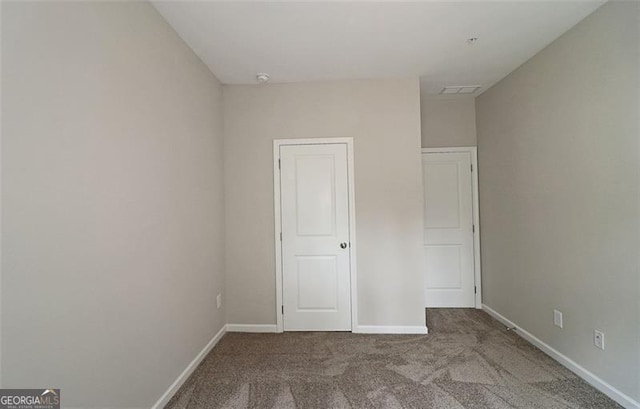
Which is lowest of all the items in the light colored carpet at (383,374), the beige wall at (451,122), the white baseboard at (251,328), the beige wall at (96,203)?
the light colored carpet at (383,374)

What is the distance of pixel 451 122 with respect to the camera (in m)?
3.53

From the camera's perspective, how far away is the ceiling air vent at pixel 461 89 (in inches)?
124

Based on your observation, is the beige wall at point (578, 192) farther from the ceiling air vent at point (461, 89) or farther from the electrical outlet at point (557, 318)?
the ceiling air vent at point (461, 89)

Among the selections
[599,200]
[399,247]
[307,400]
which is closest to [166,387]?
[307,400]

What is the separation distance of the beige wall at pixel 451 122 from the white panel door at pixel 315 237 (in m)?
1.43

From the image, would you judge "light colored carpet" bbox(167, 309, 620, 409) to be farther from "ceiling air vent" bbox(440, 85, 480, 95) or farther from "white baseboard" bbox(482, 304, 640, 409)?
"ceiling air vent" bbox(440, 85, 480, 95)

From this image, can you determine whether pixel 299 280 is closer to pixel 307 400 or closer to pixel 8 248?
pixel 307 400

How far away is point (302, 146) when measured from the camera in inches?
116

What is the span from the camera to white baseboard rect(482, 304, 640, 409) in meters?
1.73

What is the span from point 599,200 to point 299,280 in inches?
100

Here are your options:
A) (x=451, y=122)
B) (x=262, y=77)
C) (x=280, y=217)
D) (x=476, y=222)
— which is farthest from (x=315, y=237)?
(x=451, y=122)

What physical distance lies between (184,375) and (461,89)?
394 centimetres
